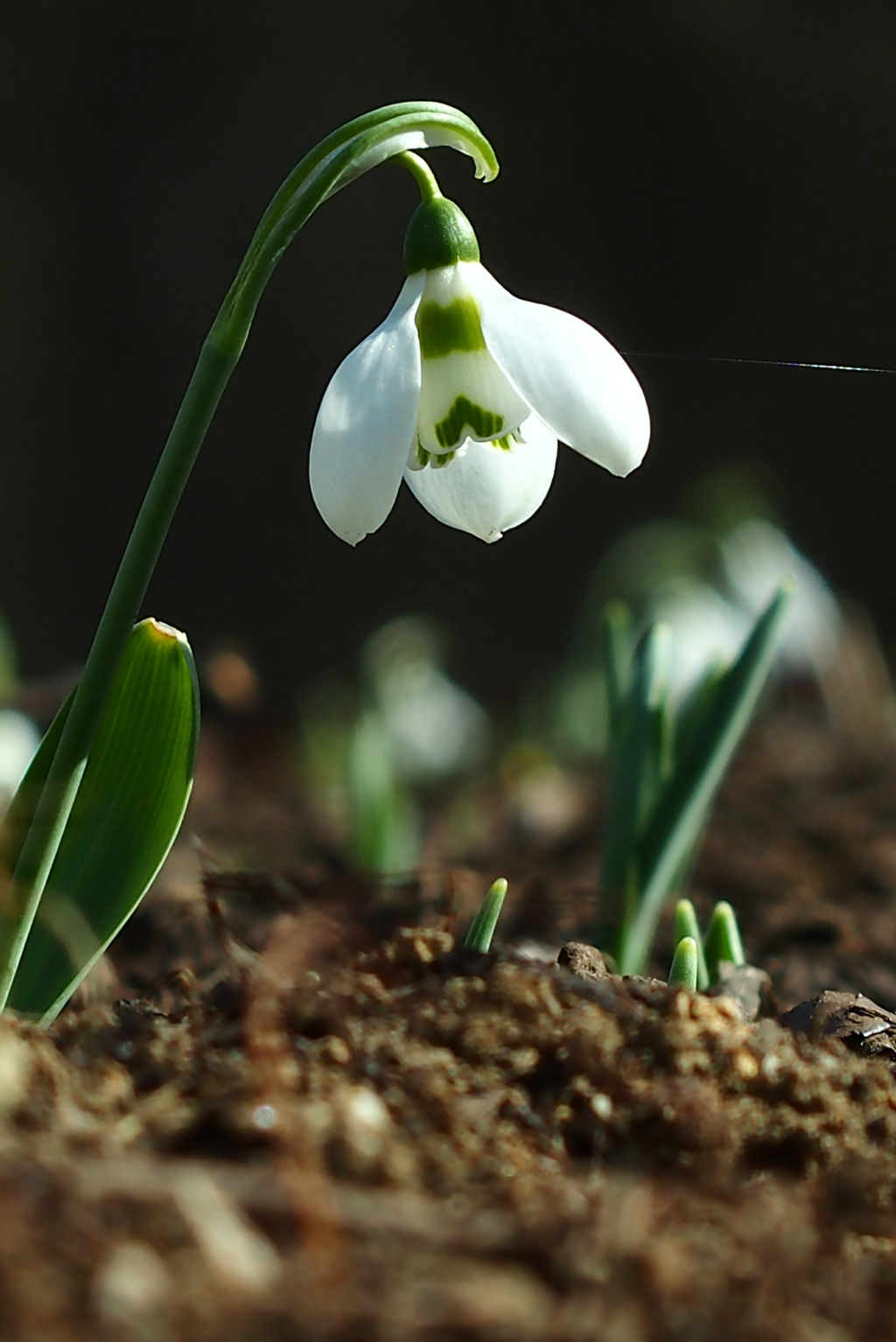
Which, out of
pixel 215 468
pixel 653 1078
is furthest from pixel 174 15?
pixel 653 1078

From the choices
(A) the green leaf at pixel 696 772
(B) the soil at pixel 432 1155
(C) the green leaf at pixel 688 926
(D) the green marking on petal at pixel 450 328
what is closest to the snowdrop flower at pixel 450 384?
(D) the green marking on petal at pixel 450 328

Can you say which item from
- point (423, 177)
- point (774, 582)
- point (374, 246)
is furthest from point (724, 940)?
point (374, 246)

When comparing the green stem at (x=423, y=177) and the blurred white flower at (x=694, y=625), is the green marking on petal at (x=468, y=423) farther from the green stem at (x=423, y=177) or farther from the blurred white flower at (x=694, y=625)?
the blurred white flower at (x=694, y=625)

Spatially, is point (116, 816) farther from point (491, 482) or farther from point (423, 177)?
point (423, 177)

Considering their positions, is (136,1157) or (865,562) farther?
(865,562)

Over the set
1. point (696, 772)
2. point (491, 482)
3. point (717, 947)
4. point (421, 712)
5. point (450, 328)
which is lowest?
point (421, 712)

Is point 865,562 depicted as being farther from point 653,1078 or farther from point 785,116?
point 653,1078
